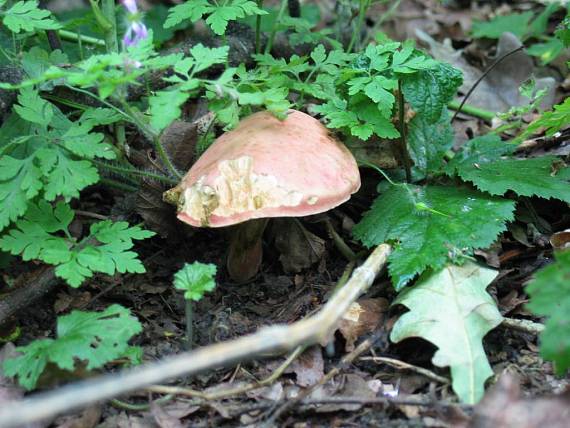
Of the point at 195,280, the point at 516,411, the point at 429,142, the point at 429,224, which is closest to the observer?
the point at 516,411

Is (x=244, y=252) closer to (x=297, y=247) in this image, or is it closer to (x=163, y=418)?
(x=297, y=247)

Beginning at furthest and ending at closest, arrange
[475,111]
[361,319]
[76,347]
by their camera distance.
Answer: [475,111]
[361,319]
[76,347]

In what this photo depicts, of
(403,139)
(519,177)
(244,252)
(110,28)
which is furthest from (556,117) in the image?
(110,28)

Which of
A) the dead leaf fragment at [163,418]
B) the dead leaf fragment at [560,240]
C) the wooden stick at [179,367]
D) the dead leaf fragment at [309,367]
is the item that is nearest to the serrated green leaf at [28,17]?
the wooden stick at [179,367]

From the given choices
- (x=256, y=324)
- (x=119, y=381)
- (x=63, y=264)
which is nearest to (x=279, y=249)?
(x=256, y=324)

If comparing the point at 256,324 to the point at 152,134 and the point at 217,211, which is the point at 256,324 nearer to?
the point at 217,211

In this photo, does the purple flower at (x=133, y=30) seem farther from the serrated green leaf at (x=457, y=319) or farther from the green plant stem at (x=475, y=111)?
the green plant stem at (x=475, y=111)

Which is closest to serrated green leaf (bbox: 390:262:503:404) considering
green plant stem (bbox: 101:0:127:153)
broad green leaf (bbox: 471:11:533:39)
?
green plant stem (bbox: 101:0:127:153)
